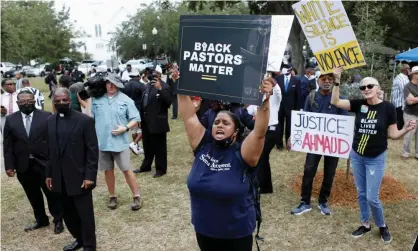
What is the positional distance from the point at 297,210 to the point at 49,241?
3309mm

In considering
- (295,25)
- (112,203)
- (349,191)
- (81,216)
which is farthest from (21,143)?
(295,25)

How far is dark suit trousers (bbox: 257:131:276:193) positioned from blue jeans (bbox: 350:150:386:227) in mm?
1602

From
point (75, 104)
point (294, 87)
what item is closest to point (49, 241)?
point (75, 104)

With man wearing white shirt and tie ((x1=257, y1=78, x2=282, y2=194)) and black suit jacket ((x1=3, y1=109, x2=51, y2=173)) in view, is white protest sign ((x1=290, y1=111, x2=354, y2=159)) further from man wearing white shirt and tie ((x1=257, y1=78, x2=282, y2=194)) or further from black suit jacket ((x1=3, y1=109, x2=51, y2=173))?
black suit jacket ((x1=3, y1=109, x2=51, y2=173))

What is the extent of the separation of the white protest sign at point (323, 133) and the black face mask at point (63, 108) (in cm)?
312

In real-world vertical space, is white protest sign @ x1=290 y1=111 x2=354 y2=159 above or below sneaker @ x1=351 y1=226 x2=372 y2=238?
above

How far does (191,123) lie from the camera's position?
3293 mm

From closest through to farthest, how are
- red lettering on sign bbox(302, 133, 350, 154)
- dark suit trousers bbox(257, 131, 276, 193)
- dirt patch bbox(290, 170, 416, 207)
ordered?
red lettering on sign bbox(302, 133, 350, 154) < dirt patch bbox(290, 170, 416, 207) < dark suit trousers bbox(257, 131, 276, 193)

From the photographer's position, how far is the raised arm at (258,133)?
273 cm

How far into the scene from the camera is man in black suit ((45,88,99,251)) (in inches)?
171

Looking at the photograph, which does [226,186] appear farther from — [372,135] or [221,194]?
[372,135]

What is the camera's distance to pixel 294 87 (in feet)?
29.9

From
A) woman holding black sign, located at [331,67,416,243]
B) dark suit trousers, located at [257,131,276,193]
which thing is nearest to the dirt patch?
dark suit trousers, located at [257,131,276,193]

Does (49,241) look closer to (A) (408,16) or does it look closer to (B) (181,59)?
(B) (181,59)
